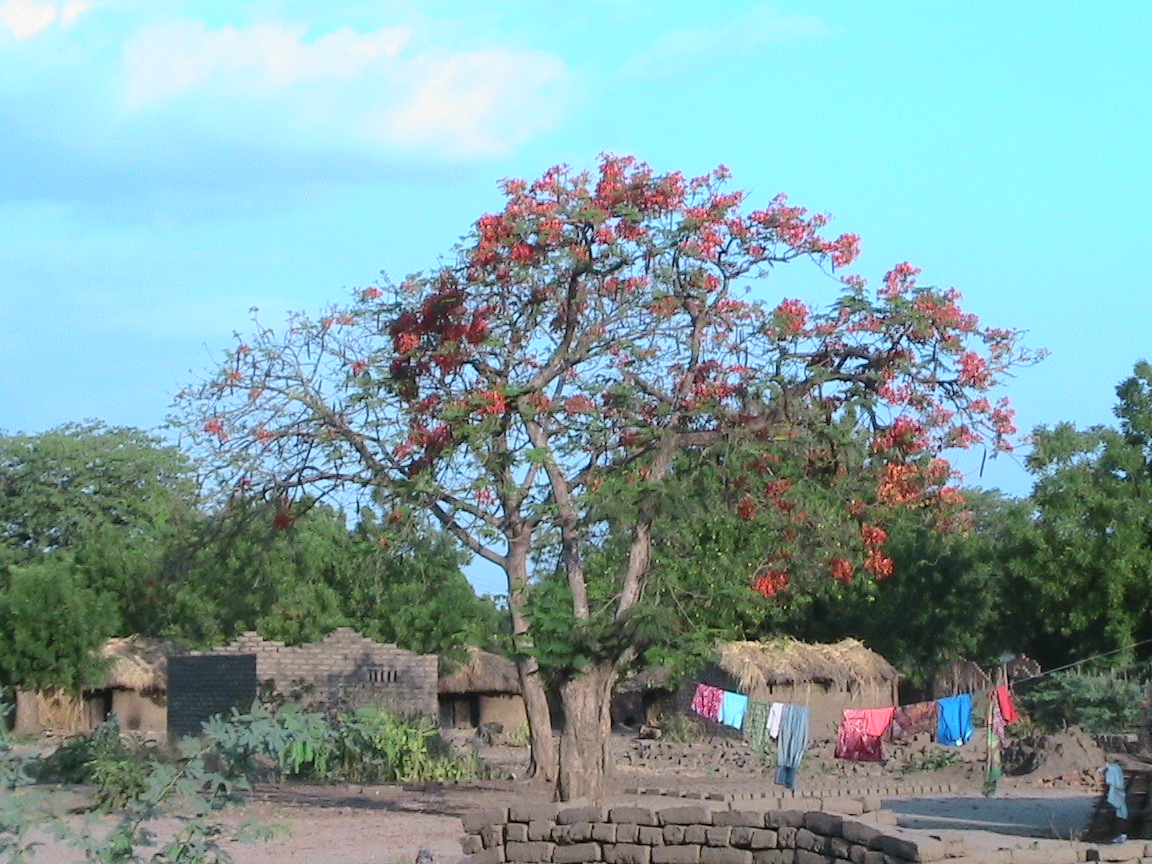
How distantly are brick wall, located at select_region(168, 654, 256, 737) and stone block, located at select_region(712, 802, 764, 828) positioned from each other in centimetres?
1520

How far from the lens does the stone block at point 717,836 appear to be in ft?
38.0

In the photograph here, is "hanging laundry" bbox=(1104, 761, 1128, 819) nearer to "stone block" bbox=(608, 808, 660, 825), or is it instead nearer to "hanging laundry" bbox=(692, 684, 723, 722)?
"stone block" bbox=(608, 808, 660, 825)

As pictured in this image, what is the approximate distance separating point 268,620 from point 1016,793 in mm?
23557

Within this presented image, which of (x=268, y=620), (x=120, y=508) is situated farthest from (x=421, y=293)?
(x=120, y=508)

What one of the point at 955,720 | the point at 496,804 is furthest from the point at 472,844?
the point at 955,720

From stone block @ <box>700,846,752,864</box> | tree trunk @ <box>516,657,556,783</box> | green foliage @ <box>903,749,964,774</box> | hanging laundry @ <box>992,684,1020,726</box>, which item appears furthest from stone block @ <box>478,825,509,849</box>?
green foliage @ <box>903,749,964,774</box>

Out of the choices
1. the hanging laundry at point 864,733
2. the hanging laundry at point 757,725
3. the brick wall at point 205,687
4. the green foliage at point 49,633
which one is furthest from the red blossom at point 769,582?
the green foliage at point 49,633

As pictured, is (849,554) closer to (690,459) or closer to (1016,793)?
(690,459)

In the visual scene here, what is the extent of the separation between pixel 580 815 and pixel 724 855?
142cm

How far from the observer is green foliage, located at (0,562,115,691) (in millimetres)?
38562

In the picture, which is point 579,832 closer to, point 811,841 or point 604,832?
point 604,832

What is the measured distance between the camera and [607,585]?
19.3m

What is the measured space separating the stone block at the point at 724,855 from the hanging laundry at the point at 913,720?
1581cm

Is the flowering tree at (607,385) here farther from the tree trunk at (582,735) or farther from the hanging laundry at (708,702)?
the hanging laundry at (708,702)
